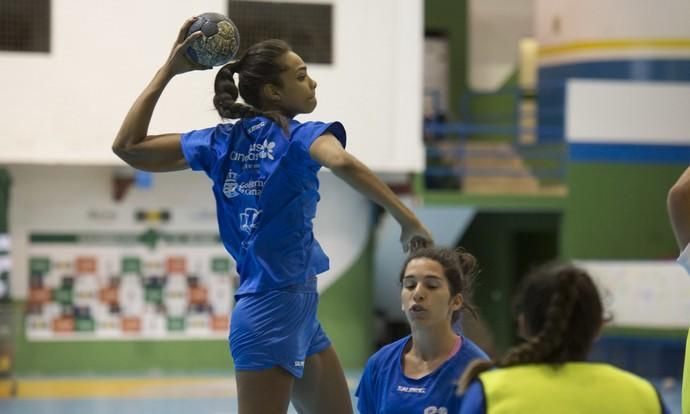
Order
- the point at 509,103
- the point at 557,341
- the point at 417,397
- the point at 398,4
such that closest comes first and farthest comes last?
the point at 557,341, the point at 417,397, the point at 398,4, the point at 509,103

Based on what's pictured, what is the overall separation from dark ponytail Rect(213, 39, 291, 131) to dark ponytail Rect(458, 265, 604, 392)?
4.29 ft

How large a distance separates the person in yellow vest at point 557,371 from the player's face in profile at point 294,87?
1.32m

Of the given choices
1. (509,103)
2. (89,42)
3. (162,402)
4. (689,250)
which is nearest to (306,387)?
(689,250)

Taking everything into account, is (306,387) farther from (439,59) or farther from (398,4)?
(439,59)

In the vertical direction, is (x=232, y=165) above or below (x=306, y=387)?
above

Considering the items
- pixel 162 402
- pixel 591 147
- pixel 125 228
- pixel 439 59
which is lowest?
pixel 162 402

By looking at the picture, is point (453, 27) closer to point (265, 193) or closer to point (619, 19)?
point (619, 19)

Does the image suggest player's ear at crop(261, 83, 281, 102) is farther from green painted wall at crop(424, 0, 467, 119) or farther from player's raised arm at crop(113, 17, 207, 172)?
green painted wall at crop(424, 0, 467, 119)

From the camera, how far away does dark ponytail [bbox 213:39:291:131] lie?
153 inches

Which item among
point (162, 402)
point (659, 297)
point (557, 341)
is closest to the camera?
point (557, 341)

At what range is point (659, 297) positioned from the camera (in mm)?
14664

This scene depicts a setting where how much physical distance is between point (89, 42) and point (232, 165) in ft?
31.1

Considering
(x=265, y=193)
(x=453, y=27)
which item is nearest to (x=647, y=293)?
(x=453, y=27)

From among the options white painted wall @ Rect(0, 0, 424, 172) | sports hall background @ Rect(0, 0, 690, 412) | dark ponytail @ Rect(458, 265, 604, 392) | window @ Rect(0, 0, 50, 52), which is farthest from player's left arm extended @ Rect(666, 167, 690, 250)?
window @ Rect(0, 0, 50, 52)
